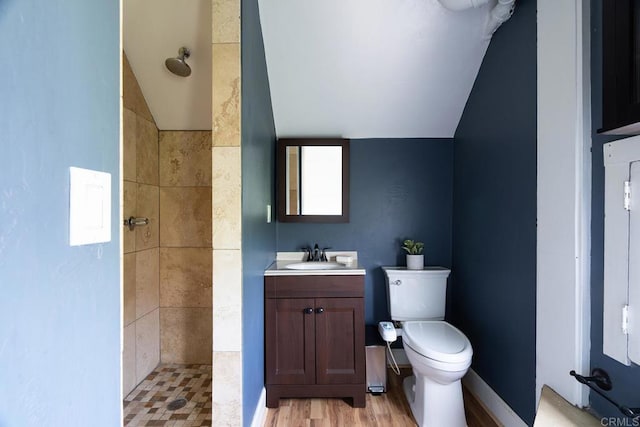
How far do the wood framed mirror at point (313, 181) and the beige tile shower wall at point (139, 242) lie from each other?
36.2 inches

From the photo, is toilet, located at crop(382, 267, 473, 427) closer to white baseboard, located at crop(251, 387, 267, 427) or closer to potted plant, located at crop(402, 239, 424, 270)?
potted plant, located at crop(402, 239, 424, 270)

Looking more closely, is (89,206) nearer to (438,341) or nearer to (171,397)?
(438,341)

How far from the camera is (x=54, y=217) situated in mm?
429

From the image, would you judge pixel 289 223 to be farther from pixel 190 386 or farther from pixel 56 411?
pixel 56 411

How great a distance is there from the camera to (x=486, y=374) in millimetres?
1867

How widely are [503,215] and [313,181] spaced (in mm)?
1315

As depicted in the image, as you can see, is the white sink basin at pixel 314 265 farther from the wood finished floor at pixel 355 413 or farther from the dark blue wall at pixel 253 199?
the wood finished floor at pixel 355 413

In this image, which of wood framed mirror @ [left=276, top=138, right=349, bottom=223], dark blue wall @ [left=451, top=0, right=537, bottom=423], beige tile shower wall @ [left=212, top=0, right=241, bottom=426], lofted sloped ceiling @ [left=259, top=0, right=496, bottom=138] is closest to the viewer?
beige tile shower wall @ [left=212, top=0, right=241, bottom=426]

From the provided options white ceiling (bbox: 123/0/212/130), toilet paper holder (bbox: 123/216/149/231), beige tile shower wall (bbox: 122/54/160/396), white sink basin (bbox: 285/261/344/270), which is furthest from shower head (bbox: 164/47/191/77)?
white sink basin (bbox: 285/261/344/270)

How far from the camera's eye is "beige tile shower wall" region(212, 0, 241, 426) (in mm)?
1333

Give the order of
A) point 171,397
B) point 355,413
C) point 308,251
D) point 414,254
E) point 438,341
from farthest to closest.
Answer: point 308,251 → point 414,254 → point 171,397 → point 355,413 → point 438,341

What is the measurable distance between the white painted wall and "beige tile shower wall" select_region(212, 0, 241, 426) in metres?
1.37

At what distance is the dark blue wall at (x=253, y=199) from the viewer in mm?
1411

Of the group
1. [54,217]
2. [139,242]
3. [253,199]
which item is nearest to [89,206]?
[54,217]
